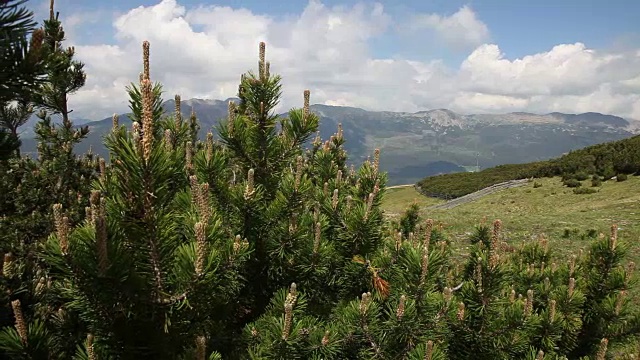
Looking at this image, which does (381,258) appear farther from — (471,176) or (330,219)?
(471,176)

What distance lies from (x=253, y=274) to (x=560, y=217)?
32225mm

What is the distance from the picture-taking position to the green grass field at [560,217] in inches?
895

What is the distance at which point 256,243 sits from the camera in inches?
186

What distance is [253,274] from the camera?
490 cm

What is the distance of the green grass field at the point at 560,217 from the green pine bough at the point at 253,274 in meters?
1.41

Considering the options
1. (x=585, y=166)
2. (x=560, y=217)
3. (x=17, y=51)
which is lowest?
(x=560, y=217)

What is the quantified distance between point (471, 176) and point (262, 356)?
107 meters

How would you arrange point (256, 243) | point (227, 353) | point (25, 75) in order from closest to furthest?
1. point (25, 75)
2. point (227, 353)
3. point (256, 243)

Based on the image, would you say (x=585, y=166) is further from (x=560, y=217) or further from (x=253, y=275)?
(x=253, y=275)

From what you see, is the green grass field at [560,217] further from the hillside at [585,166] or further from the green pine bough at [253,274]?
the hillside at [585,166]

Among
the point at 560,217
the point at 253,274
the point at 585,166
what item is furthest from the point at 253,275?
the point at 585,166

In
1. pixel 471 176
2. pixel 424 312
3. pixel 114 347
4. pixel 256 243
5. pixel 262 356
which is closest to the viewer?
pixel 114 347

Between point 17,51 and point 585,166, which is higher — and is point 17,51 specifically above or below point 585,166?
above

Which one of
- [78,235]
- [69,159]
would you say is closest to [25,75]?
[78,235]
